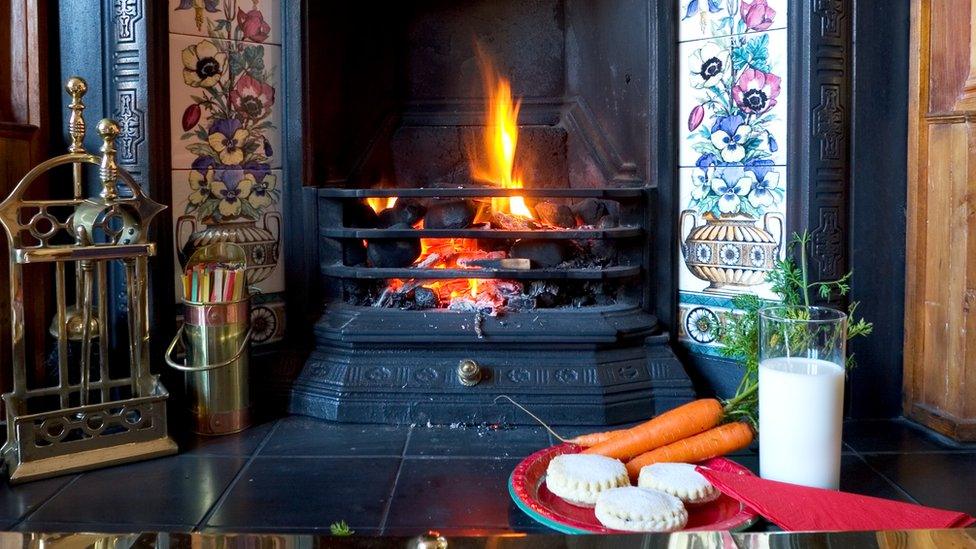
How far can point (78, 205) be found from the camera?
186cm

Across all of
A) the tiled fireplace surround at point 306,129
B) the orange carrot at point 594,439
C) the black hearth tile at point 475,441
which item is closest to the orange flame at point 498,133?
the tiled fireplace surround at point 306,129

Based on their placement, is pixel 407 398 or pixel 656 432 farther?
pixel 407 398

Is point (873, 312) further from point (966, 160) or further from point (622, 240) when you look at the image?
point (622, 240)

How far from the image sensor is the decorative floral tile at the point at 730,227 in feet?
6.81

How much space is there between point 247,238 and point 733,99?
4.12ft

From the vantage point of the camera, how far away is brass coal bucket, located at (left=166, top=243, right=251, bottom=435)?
197 cm

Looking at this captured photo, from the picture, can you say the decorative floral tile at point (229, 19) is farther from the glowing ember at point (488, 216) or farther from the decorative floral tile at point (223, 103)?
the glowing ember at point (488, 216)

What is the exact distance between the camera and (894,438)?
→ 196cm

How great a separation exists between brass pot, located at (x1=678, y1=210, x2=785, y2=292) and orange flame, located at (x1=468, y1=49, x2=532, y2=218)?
1.85 ft

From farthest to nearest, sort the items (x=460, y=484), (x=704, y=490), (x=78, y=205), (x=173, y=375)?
(x=173, y=375), (x=78, y=205), (x=460, y=484), (x=704, y=490)

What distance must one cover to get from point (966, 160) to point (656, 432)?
0.91 meters

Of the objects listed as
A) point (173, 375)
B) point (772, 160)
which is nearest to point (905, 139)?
point (772, 160)

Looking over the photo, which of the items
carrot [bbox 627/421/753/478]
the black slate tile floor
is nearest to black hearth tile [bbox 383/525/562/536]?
the black slate tile floor

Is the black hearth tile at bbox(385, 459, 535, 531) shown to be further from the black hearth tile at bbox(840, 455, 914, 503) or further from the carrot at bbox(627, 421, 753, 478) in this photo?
the black hearth tile at bbox(840, 455, 914, 503)
